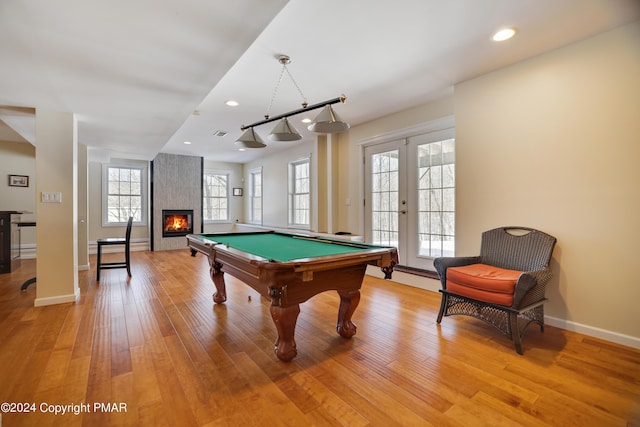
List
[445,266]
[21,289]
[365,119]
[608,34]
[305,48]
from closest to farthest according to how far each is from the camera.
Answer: [608,34], [305,48], [445,266], [21,289], [365,119]

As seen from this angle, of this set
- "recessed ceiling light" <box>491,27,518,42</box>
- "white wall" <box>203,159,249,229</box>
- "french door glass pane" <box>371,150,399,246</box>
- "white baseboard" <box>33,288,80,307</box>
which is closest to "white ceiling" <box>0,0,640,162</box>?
"recessed ceiling light" <box>491,27,518,42</box>

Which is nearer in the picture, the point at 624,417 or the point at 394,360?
the point at 624,417

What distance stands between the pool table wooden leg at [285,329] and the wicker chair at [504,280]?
1.47 metres

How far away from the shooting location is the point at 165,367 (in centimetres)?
199

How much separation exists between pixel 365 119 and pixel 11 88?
4.10 metres

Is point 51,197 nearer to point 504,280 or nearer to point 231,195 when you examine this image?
point 504,280

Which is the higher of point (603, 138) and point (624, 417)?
point (603, 138)

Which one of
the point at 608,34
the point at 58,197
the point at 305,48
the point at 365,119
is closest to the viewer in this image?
the point at 608,34

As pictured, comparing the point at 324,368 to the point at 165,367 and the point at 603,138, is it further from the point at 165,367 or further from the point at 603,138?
the point at 603,138

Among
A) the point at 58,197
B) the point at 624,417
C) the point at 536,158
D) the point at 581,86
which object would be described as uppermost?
the point at 581,86

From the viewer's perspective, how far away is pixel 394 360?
2.10 m

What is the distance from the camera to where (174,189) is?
749cm

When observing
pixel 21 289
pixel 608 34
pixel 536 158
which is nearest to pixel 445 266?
pixel 536 158

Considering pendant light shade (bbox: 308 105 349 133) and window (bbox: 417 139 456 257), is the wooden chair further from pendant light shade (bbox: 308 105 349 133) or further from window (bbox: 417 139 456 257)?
window (bbox: 417 139 456 257)
